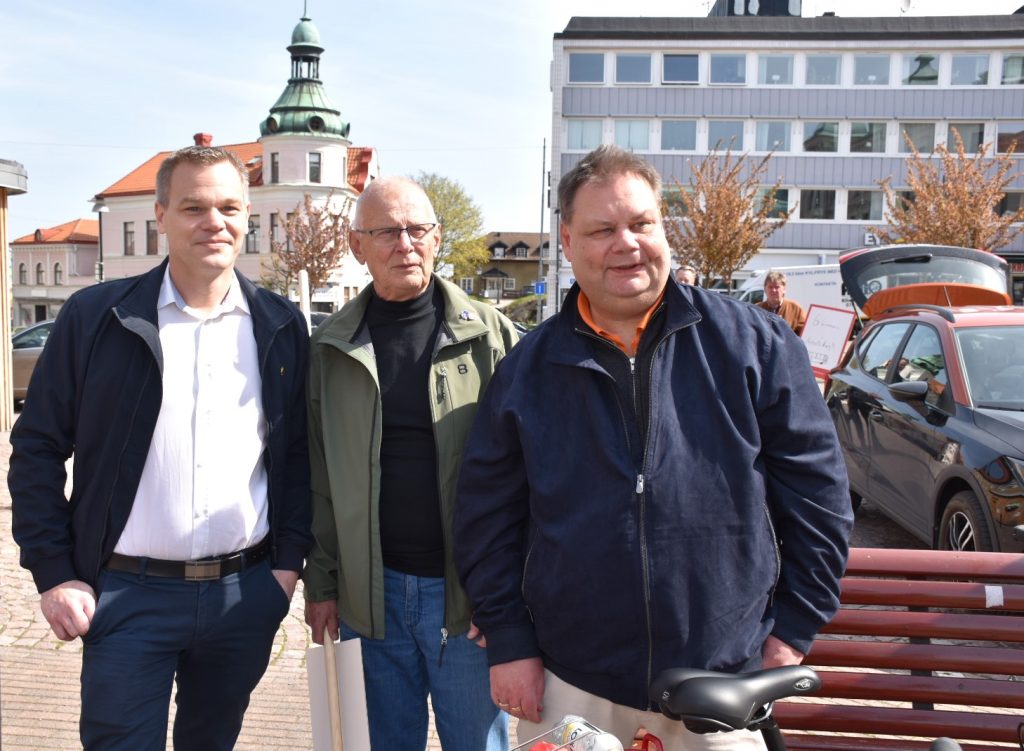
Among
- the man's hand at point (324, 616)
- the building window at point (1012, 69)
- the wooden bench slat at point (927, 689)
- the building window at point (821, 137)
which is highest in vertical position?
the building window at point (1012, 69)

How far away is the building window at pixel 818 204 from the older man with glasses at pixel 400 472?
1786 inches

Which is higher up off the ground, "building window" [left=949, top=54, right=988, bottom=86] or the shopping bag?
"building window" [left=949, top=54, right=988, bottom=86]

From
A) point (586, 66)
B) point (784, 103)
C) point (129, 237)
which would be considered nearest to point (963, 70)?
point (784, 103)

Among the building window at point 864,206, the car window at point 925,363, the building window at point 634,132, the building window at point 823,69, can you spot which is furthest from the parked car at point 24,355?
the building window at point 823,69

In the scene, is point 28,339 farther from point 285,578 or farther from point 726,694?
point 726,694

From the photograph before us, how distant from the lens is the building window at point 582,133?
148ft

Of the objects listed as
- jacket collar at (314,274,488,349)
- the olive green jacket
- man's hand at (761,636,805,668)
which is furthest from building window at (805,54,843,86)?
man's hand at (761,636,805,668)

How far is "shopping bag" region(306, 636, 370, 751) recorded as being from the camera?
2.36 metres

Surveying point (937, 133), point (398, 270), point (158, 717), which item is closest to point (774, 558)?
point (398, 270)

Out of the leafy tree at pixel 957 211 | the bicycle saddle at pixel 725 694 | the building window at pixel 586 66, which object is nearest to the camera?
the bicycle saddle at pixel 725 694

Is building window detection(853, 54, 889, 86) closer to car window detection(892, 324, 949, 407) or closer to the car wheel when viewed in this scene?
car window detection(892, 324, 949, 407)

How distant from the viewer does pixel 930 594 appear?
3021 millimetres

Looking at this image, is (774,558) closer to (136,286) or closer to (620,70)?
(136,286)

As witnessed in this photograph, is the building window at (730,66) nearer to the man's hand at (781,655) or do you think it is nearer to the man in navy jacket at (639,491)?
the man in navy jacket at (639,491)
